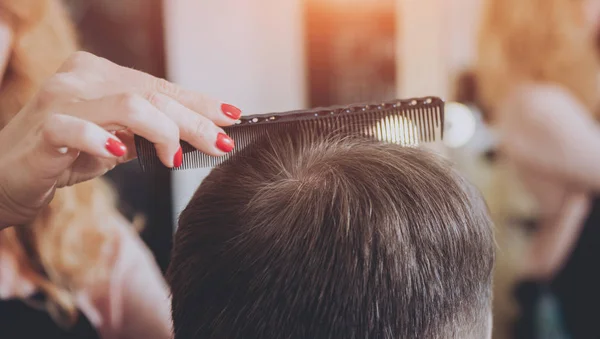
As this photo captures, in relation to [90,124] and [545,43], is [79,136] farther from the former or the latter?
[545,43]

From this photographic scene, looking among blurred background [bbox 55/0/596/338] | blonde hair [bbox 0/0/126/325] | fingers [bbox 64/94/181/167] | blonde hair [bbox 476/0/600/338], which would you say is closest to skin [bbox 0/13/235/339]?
fingers [bbox 64/94/181/167]

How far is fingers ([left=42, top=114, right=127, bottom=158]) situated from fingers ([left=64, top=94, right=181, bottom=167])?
0.05 ft

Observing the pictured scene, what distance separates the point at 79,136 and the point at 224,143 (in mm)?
154

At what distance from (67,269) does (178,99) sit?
0.66 metres

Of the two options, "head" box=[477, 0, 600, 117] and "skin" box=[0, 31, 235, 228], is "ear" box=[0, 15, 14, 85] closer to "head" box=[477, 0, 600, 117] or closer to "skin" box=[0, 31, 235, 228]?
"skin" box=[0, 31, 235, 228]

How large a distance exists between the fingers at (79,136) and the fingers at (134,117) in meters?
0.02

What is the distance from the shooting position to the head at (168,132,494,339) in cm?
54

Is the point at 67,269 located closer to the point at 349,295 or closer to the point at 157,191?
the point at 157,191

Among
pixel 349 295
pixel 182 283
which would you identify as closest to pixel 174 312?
pixel 182 283

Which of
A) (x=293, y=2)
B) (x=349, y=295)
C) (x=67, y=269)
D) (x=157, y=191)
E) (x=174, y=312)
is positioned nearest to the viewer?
(x=349, y=295)

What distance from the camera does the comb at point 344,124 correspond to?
0.64 metres

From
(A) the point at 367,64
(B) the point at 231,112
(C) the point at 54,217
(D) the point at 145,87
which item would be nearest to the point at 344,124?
(B) the point at 231,112

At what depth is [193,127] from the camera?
600mm

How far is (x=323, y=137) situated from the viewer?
0.66 metres
